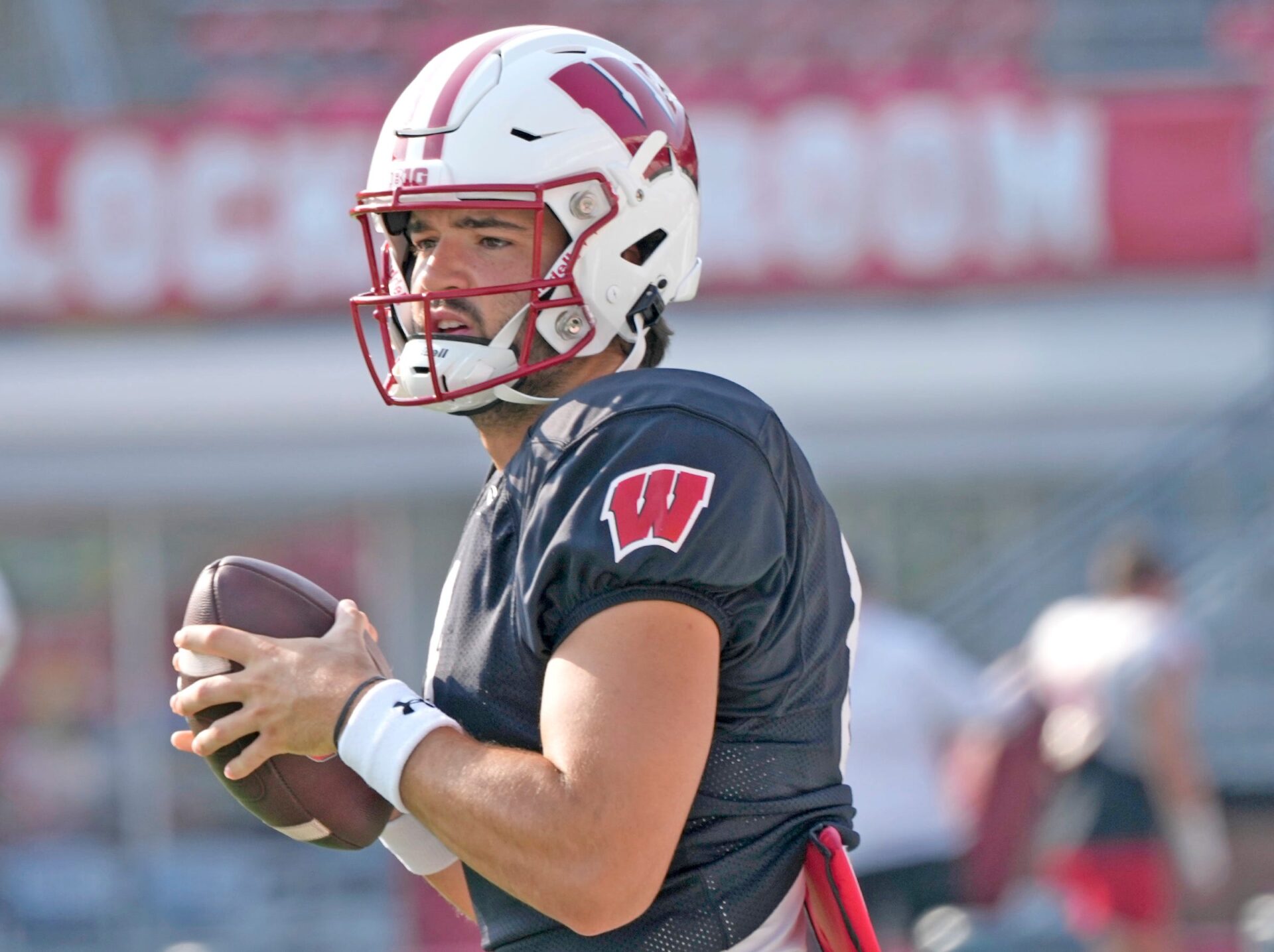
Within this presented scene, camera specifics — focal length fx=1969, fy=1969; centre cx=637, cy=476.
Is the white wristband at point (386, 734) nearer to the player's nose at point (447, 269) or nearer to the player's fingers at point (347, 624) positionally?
the player's fingers at point (347, 624)

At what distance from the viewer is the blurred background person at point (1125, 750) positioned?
19.2 feet

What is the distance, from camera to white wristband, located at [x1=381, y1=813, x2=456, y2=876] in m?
2.06

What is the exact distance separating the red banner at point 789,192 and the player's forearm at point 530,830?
8.70 metres

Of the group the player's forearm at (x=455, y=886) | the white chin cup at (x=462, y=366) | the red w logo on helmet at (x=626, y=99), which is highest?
the red w logo on helmet at (x=626, y=99)

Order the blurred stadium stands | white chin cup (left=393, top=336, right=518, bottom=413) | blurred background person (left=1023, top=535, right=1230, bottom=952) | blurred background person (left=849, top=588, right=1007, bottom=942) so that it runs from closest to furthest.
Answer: white chin cup (left=393, top=336, right=518, bottom=413)
blurred background person (left=849, top=588, right=1007, bottom=942)
blurred background person (left=1023, top=535, right=1230, bottom=952)
the blurred stadium stands

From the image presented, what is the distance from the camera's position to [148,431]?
35.1 ft

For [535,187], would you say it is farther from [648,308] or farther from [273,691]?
[273,691]

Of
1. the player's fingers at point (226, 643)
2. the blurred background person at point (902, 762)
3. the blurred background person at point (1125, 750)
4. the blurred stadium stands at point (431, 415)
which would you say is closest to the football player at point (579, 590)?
the player's fingers at point (226, 643)

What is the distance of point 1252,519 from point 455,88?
24.4ft

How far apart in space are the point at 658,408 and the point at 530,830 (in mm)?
381

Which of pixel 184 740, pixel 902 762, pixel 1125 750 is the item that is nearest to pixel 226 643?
pixel 184 740

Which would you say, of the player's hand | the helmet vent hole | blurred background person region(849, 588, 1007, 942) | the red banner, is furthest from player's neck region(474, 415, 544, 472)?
the red banner

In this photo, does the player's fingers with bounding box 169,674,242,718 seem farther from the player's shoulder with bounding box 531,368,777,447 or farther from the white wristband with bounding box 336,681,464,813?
the player's shoulder with bounding box 531,368,777,447

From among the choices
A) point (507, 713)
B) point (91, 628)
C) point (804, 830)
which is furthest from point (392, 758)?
point (91, 628)
